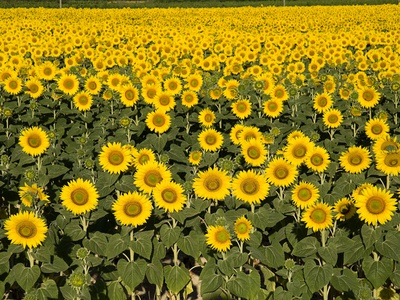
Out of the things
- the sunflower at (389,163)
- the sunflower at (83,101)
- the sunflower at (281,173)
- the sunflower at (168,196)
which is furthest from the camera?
the sunflower at (83,101)

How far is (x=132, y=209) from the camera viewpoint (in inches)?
146

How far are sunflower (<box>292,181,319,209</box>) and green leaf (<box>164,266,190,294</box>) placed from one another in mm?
1133

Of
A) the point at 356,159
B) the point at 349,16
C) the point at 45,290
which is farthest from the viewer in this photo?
the point at 349,16

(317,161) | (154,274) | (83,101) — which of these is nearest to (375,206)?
(317,161)

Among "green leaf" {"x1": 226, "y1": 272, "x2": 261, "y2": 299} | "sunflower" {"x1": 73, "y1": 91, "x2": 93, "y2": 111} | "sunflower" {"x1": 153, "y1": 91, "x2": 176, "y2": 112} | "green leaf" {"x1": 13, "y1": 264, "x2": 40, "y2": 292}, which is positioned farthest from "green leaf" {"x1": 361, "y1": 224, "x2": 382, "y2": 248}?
"sunflower" {"x1": 73, "y1": 91, "x2": 93, "y2": 111}

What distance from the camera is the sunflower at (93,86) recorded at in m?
7.80

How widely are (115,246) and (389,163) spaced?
2415 millimetres

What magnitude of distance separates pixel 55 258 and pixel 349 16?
3175 centimetres

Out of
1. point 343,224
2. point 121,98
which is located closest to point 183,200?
point 343,224

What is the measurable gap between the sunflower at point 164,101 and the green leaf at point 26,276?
11.8 feet

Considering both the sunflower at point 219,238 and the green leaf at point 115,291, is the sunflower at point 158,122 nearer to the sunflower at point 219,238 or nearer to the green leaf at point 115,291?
the green leaf at point 115,291

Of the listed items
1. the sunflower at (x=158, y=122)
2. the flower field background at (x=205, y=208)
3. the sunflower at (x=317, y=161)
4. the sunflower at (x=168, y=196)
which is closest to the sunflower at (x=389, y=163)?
the flower field background at (x=205, y=208)

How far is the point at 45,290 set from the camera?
3.45 m

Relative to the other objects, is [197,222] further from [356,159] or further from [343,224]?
[356,159]
